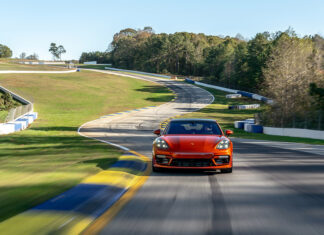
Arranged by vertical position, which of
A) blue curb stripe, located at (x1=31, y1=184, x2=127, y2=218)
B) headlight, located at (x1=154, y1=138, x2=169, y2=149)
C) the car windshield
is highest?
the car windshield

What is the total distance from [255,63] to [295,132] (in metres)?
55.6

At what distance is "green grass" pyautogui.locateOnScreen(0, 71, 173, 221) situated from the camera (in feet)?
24.5

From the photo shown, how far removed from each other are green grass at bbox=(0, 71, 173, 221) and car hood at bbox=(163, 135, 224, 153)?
1.97 m

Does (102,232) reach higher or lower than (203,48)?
lower

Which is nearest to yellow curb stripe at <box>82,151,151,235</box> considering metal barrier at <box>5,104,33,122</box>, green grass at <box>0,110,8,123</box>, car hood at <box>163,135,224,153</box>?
car hood at <box>163,135,224,153</box>

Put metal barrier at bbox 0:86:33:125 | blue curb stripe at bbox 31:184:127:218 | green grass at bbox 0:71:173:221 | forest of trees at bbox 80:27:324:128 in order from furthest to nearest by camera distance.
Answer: forest of trees at bbox 80:27:324:128
metal barrier at bbox 0:86:33:125
green grass at bbox 0:71:173:221
blue curb stripe at bbox 31:184:127:218

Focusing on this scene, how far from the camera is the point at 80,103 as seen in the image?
50.8m

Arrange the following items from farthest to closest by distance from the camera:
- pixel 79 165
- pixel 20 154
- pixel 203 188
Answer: pixel 20 154 → pixel 79 165 → pixel 203 188

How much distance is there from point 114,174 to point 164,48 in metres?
128

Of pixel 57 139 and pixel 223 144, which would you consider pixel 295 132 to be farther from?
pixel 223 144

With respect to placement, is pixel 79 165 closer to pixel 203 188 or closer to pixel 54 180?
pixel 54 180

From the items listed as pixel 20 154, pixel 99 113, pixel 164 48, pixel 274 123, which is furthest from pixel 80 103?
pixel 164 48

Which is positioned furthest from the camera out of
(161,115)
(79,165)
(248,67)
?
(248,67)

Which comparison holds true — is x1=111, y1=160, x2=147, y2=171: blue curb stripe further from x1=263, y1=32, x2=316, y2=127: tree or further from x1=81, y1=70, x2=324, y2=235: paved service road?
x1=263, y1=32, x2=316, y2=127: tree
